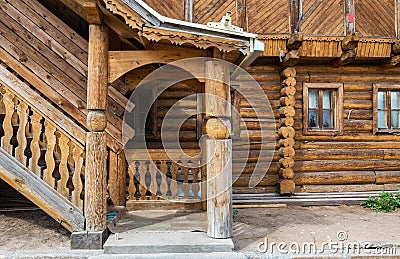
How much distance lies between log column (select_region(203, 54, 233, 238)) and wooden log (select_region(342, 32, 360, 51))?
4.49 metres

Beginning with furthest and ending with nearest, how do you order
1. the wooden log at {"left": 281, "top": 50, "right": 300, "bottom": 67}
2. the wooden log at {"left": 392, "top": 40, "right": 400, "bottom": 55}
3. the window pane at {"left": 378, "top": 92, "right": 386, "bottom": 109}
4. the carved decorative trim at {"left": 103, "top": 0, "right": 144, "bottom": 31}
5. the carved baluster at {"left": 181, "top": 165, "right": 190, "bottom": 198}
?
the window pane at {"left": 378, "top": 92, "right": 386, "bottom": 109}
the wooden log at {"left": 392, "top": 40, "right": 400, "bottom": 55}
the wooden log at {"left": 281, "top": 50, "right": 300, "bottom": 67}
the carved baluster at {"left": 181, "top": 165, "right": 190, "bottom": 198}
the carved decorative trim at {"left": 103, "top": 0, "right": 144, "bottom": 31}

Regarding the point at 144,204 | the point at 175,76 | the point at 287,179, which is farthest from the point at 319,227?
the point at 175,76

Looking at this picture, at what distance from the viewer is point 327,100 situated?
862 cm

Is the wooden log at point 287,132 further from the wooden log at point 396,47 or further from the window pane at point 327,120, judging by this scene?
the wooden log at point 396,47

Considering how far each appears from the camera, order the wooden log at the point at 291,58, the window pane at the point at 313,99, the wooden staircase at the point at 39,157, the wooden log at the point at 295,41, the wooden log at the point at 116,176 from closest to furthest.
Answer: the wooden staircase at the point at 39,157, the wooden log at the point at 116,176, the wooden log at the point at 295,41, the wooden log at the point at 291,58, the window pane at the point at 313,99

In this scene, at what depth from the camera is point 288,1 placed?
8.18 meters

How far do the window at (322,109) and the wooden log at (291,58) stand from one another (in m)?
0.71

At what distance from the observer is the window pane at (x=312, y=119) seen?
857 cm

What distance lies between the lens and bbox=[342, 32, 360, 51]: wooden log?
7590 millimetres

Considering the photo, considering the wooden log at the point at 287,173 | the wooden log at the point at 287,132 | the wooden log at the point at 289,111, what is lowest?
the wooden log at the point at 287,173

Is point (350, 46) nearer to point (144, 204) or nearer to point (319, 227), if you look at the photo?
point (319, 227)

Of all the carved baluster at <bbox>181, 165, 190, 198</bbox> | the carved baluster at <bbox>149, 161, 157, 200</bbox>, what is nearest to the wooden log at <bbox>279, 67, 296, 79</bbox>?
the carved baluster at <bbox>181, 165, 190, 198</bbox>

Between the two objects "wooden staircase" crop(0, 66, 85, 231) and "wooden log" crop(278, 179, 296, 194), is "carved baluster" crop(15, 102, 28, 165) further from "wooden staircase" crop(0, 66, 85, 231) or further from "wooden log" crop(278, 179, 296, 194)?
"wooden log" crop(278, 179, 296, 194)

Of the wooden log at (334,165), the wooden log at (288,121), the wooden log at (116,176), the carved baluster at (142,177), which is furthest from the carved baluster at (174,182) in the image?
the wooden log at (334,165)
